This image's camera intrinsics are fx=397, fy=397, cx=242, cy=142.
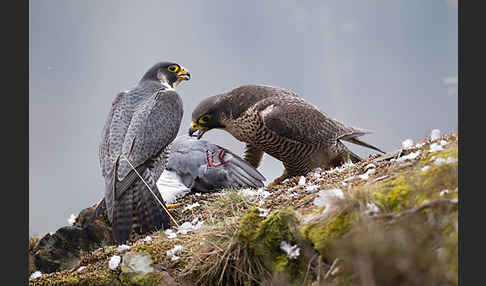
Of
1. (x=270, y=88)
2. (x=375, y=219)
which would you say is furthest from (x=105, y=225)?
(x=375, y=219)

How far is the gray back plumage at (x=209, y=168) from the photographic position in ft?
11.5

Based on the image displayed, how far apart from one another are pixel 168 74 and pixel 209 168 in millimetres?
892

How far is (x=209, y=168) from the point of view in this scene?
11.5 ft

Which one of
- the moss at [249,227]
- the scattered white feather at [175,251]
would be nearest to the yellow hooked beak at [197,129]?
the scattered white feather at [175,251]

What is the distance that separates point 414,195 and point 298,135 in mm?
2109

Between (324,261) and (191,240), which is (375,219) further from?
(191,240)

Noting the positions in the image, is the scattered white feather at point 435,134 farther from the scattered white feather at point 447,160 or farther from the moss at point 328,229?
the moss at point 328,229

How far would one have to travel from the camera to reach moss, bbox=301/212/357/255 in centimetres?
136

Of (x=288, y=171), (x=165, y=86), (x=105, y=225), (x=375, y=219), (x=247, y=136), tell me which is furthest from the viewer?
(x=288, y=171)

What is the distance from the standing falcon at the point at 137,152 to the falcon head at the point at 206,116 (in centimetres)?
50

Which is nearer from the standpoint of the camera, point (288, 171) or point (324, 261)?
point (324, 261)

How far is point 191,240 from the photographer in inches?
82.4

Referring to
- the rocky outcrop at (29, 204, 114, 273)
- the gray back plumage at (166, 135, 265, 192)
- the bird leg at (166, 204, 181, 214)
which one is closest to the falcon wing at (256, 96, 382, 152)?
the gray back plumage at (166, 135, 265, 192)

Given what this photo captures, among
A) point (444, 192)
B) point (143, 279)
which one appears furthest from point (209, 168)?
point (444, 192)
